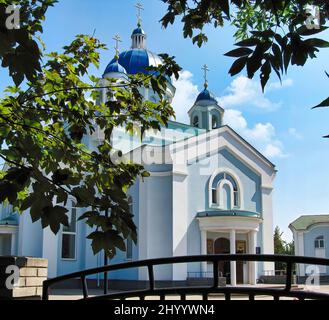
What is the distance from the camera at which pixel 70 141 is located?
142 inches

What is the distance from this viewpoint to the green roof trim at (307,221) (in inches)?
1075

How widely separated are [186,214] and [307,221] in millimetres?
12817

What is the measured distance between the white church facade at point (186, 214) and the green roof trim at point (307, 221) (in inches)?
277

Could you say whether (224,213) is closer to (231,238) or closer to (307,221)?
(231,238)

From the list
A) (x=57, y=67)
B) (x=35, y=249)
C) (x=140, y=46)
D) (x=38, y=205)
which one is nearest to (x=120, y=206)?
(x=38, y=205)

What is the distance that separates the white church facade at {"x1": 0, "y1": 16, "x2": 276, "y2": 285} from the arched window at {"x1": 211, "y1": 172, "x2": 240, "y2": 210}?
44mm

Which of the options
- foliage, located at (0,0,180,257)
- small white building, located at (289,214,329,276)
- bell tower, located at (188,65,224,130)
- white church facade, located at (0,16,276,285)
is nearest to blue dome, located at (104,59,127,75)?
white church facade, located at (0,16,276,285)

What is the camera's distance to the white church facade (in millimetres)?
18078

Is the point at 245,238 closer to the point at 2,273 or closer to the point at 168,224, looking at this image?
the point at 168,224

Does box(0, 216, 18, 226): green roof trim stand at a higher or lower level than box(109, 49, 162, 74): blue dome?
lower

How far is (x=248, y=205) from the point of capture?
827 inches

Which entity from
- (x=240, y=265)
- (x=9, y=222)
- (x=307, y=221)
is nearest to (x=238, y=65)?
(x=240, y=265)

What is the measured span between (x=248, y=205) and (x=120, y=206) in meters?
19.3

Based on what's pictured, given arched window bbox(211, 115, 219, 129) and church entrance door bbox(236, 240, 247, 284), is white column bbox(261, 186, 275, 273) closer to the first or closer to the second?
church entrance door bbox(236, 240, 247, 284)
